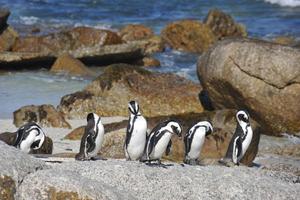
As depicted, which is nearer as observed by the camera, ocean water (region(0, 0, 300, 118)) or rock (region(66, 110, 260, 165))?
rock (region(66, 110, 260, 165))

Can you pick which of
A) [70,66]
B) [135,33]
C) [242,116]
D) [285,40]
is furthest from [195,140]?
[135,33]

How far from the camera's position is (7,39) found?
24047 mm

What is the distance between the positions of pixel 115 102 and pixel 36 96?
7.27ft

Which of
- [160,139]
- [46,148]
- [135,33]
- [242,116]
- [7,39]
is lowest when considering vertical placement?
[135,33]

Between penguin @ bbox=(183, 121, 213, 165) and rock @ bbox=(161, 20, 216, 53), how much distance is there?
15.4m

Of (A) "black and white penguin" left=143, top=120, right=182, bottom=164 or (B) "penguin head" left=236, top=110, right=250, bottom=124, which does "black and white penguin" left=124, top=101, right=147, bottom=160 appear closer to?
(A) "black and white penguin" left=143, top=120, right=182, bottom=164

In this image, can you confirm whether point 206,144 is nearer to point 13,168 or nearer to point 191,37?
point 13,168

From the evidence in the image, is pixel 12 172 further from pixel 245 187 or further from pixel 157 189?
pixel 245 187

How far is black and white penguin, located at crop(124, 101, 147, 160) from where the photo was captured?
10.8 m

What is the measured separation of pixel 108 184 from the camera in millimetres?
9219

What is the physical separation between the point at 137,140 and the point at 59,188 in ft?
9.50

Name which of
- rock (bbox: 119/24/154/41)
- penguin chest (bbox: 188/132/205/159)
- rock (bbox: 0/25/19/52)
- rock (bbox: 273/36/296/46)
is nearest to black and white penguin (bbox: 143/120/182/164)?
penguin chest (bbox: 188/132/205/159)

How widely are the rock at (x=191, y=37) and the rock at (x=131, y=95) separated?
354 inches

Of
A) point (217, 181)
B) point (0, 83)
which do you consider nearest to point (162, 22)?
point (0, 83)
